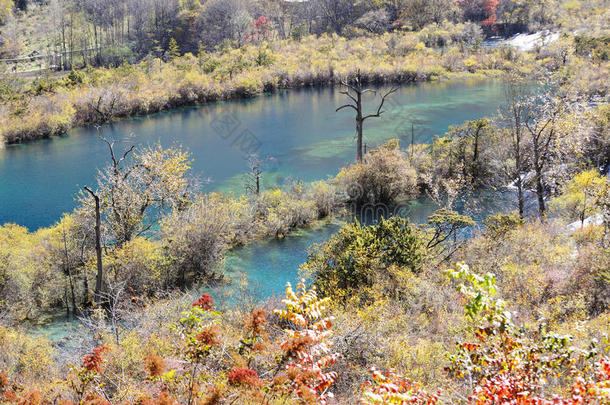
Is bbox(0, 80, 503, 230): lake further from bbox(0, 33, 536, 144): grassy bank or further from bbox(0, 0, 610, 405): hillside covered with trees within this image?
bbox(0, 33, 536, 144): grassy bank

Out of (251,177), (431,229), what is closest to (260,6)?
(251,177)

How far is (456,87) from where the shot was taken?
61.8 metres

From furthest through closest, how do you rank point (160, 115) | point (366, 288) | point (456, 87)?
1. point (456, 87)
2. point (160, 115)
3. point (366, 288)

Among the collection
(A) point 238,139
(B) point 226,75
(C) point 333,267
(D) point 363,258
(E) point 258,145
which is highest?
(B) point 226,75

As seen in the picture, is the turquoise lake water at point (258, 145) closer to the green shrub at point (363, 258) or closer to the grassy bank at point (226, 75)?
the grassy bank at point (226, 75)

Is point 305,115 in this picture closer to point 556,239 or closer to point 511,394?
point 556,239

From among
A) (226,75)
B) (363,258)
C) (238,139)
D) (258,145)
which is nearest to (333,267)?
(363,258)

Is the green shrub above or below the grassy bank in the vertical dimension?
below

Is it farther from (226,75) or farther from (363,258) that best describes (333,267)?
(226,75)

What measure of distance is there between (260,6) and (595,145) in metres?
91.6

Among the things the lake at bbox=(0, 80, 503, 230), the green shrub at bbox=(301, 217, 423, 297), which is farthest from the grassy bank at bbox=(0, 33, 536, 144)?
the green shrub at bbox=(301, 217, 423, 297)

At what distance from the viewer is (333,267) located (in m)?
17.1

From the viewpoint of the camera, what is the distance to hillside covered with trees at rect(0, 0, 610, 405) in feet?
22.5

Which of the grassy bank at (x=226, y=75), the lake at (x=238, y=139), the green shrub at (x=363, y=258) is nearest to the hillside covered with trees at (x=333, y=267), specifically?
the green shrub at (x=363, y=258)
